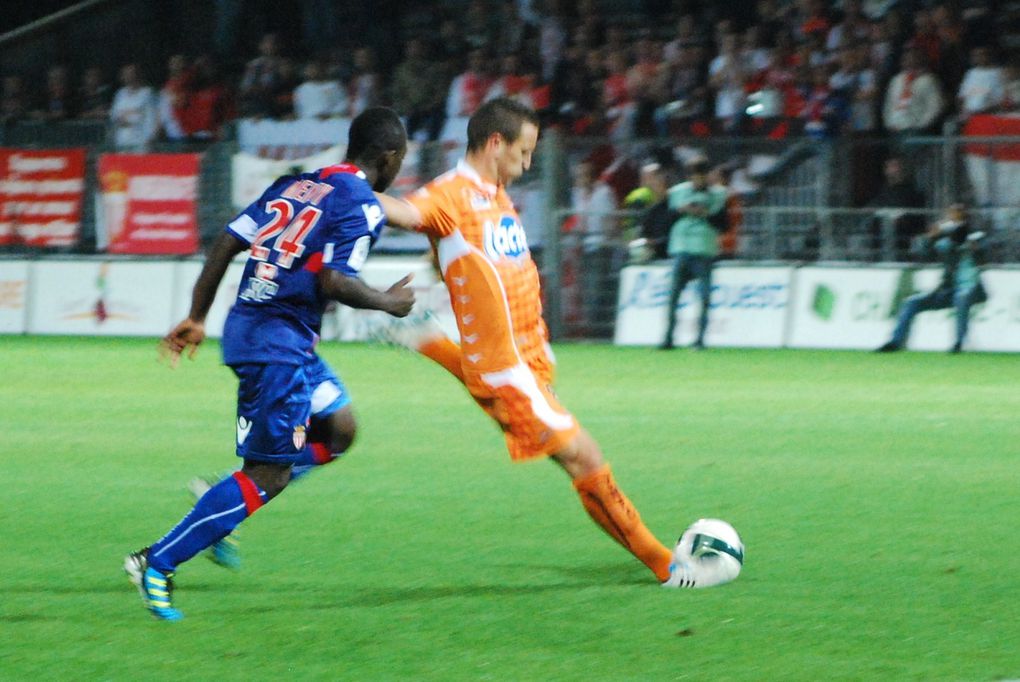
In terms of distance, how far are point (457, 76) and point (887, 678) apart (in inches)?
743

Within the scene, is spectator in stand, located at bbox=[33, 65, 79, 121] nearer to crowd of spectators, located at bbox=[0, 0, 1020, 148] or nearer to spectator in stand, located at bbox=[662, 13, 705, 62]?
crowd of spectators, located at bbox=[0, 0, 1020, 148]

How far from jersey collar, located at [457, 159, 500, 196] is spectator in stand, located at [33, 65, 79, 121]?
789 inches

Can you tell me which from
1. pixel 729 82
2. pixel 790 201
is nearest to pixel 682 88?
pixel 729 82

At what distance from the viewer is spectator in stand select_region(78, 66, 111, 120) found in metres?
25.3

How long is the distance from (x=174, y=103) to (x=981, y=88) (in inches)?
446

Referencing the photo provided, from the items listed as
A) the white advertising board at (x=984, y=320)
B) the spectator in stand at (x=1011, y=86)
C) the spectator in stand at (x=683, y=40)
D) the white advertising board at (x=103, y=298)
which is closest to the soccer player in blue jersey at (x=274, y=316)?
the white advertising board at (x=984, y=320)

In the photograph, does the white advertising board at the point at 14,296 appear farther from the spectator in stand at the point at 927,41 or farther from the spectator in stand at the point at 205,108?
the spectator in stand at the point at 927,41

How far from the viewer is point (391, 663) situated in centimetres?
518

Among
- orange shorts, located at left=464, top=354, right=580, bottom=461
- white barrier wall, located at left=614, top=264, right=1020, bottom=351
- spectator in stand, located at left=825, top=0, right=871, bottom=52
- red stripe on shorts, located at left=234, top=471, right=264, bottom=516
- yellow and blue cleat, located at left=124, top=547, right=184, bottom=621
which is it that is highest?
spectator in stand, located at left=825, top=0, right=871, bottom=52

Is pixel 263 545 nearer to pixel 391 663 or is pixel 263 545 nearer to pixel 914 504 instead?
pixel 391 663

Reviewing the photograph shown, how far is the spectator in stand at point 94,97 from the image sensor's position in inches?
998

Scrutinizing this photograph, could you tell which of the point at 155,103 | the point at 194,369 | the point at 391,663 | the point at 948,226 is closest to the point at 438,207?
the point at 391,663

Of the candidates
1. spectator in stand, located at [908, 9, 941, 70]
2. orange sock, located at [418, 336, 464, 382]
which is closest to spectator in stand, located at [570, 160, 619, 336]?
spectator in stand, located at [908, 9, 941, 70]

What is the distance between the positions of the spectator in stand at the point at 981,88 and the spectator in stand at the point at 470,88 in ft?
20.7
